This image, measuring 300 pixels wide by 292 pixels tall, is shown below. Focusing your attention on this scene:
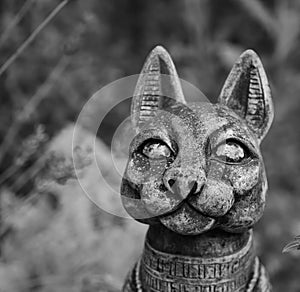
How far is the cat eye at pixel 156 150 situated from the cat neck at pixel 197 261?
119 millimetres

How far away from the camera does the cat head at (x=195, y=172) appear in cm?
84

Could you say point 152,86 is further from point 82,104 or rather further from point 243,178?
point 82,104

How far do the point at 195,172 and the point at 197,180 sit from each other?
0.01m

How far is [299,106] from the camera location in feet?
6.77

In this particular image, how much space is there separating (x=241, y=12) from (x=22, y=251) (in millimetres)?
1523

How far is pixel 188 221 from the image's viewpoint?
0.85m

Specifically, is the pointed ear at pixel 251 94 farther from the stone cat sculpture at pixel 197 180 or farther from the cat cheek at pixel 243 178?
the cat cheek at pixel 243 178

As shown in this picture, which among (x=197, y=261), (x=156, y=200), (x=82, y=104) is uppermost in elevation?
(x=156, y=200)

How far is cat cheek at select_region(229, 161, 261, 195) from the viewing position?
858 mm

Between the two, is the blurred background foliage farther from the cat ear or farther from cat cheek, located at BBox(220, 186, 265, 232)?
cat cheek, located at BBox(220, 186, 265, 232)

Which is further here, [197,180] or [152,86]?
[152,86]

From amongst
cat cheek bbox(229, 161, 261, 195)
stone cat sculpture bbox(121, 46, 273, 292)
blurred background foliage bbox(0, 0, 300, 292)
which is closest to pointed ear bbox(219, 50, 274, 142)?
stone cat sculpture bbox(121, 46, 273, 292)

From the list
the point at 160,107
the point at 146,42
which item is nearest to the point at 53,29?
the point at 146,42

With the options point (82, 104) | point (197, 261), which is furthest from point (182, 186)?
point (82, 104)
